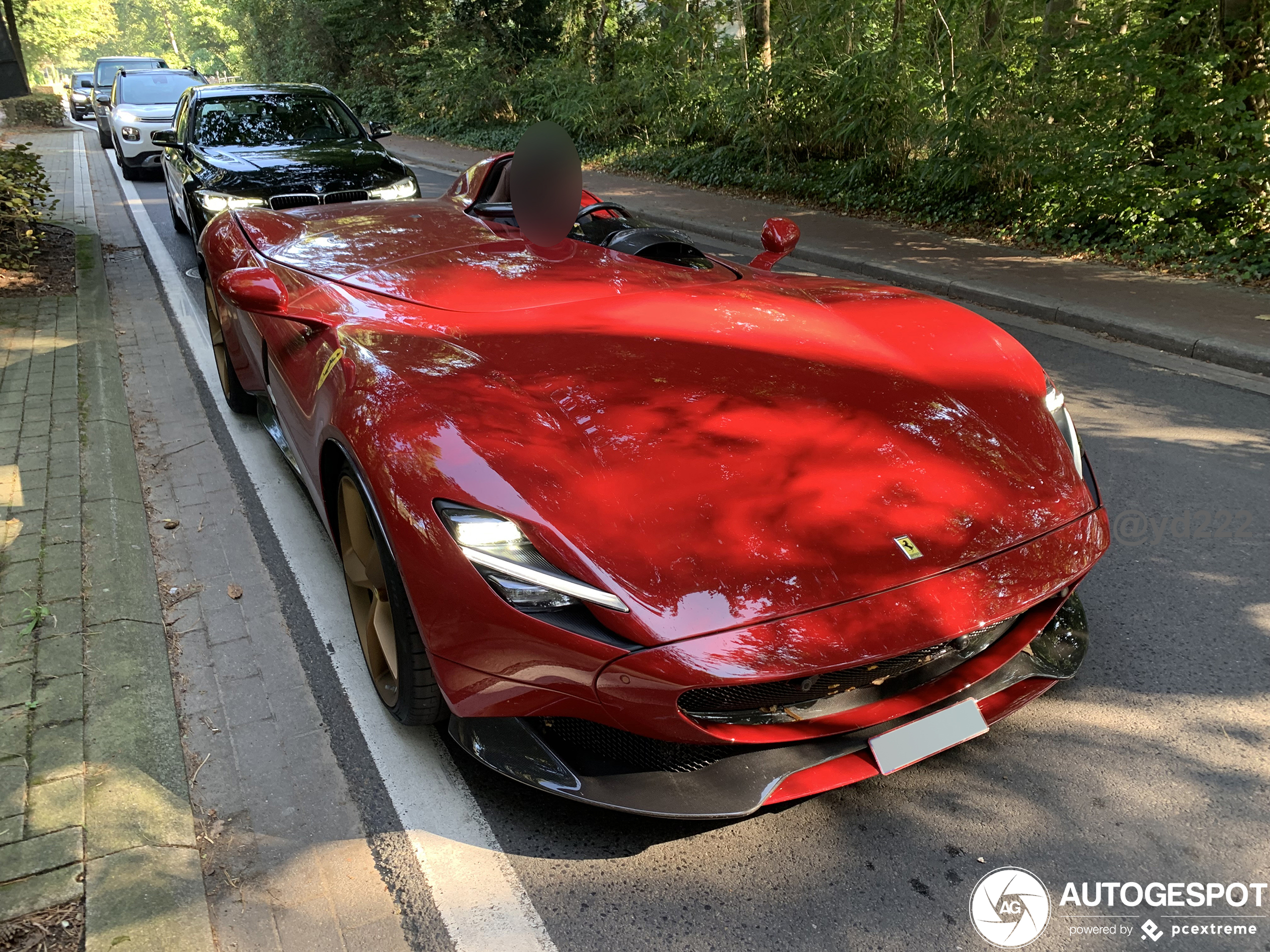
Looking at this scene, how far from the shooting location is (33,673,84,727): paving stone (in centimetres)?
261

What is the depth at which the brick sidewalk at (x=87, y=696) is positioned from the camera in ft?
6.71

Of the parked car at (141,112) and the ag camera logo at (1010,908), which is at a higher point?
the parked car at (141,112)

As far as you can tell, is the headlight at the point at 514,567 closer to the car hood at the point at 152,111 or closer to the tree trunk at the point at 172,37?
the car hood at the point at 152,111

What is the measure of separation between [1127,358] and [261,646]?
5.41 metres

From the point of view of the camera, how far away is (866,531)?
2.07 metres

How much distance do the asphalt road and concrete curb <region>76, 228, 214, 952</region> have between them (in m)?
0.72

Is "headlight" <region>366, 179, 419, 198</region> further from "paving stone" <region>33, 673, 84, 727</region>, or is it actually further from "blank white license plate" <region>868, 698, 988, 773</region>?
"blank white license plate" <region>868, 698, 988, 773</region>

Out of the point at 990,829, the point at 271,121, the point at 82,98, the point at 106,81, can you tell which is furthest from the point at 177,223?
the point at 82,98

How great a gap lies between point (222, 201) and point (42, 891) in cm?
647

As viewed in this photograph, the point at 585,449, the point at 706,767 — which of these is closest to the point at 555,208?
the point at 585,449

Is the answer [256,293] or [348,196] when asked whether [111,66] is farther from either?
[256,293]

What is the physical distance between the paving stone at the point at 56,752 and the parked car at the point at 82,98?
28.3m

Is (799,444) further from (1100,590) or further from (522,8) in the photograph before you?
(522,8)

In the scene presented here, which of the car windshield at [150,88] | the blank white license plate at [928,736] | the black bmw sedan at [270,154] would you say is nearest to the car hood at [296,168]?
the black bmw sedan at [270,154]
